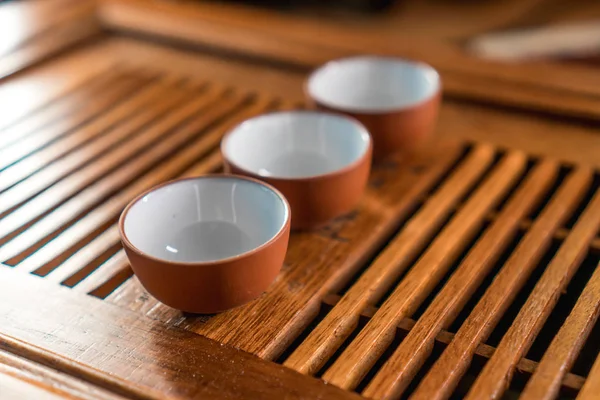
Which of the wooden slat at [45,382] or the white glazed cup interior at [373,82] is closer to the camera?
the wooden slat at [45,382]

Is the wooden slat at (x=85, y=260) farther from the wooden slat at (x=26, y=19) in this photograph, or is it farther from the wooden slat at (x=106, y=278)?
the wooden slat at (x=26, y=19)

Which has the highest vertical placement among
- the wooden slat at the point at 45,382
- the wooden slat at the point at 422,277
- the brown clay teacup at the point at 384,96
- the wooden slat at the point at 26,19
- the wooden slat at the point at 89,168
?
the wooden slat at the point at 26,19

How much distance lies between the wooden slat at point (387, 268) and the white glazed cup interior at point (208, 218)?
0.27 ft

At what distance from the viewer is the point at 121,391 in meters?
0.50

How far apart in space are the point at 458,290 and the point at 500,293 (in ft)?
0.10

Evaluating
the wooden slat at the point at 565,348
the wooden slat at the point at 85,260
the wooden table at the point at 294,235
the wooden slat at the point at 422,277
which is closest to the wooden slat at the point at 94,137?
the wooden table at the point at 294,235

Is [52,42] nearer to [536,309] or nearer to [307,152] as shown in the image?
[307,152]

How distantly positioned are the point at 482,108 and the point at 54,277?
1.73 feet

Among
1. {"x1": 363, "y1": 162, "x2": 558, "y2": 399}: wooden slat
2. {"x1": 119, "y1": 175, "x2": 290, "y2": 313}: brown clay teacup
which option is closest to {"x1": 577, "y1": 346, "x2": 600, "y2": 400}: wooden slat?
{"x1": 363, "y1": 162, "x2": 558, "y2": 399}: wooden slat

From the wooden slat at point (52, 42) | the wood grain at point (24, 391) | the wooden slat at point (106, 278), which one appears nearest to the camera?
the wood grain at point (24, 391)

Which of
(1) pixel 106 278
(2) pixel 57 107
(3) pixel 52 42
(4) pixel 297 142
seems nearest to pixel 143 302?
(1) pixel 106 278

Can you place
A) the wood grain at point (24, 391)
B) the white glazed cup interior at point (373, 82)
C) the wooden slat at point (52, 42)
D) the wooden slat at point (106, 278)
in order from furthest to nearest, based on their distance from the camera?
1. the wooden slat at point (52, 42)
2. the white glazed cup interior at point (373, 82)
3. the wooden slat at point (106, 278)
4. the wood grain at point (24, 391)

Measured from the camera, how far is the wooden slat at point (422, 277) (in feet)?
1.74

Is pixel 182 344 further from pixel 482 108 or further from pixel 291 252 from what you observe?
pixel 482 108
